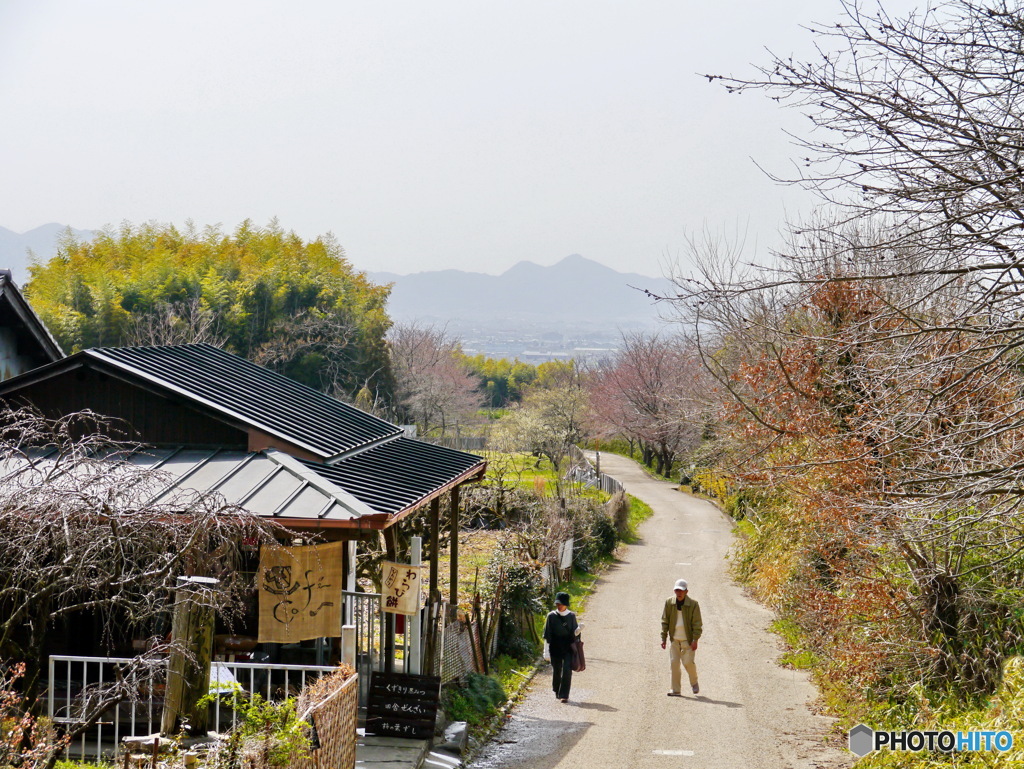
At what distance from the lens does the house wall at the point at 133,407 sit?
35.7ft

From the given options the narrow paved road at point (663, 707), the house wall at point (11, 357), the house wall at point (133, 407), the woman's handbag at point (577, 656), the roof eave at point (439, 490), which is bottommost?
the narrow paved road at point (663, 707)

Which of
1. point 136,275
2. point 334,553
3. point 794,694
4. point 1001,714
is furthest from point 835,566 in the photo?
point 136,275

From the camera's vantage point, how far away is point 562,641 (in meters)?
12.2

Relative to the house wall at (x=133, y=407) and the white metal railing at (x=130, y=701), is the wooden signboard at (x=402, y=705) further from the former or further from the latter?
the house wall at (x=133, y=407)

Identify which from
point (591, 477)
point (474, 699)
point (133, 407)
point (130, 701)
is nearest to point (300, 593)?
point (130, 701)

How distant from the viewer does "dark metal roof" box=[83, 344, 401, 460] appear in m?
10.9

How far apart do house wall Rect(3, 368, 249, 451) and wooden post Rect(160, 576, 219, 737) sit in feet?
11.3

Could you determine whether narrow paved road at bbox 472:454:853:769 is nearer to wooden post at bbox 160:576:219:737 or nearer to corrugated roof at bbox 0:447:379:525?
corrugated roof at bbox 0:447:379:525

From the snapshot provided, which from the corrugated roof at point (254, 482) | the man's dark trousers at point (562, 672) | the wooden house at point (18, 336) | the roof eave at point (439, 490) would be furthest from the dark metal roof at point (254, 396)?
the wooden house at point (18, 336)

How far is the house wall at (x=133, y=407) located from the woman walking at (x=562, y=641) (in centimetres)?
455

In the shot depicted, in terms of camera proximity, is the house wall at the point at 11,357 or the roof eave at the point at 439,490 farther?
the house wall at the point at 11,357

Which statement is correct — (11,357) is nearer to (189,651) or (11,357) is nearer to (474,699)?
(474,699)

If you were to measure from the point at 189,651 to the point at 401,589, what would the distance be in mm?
2976

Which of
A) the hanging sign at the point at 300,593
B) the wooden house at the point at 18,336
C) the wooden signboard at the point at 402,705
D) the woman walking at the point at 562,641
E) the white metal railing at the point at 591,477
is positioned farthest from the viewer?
the white metal railing at the point at 591,477
